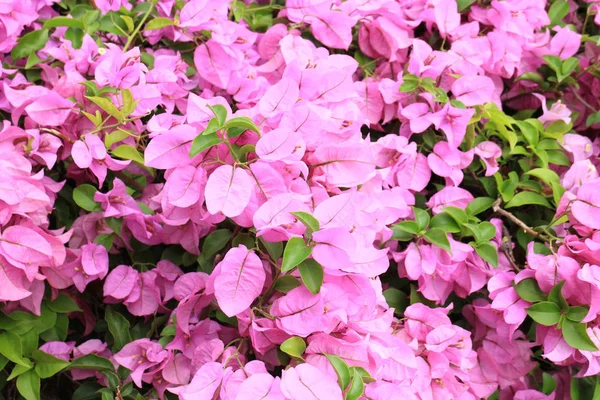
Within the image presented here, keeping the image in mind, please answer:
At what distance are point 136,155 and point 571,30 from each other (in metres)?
1.03

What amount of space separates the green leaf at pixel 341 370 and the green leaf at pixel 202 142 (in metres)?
0.30

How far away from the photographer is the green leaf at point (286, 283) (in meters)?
0.97

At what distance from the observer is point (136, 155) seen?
1132 mm

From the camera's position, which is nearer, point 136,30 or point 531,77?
point 136,30

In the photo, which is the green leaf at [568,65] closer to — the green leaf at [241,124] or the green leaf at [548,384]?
the green leaf at [548,384]

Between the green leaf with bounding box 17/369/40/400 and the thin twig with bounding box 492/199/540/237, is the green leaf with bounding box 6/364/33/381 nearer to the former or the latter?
the green leaf with bounding box 17/369/40/400

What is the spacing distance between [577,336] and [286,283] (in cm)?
50

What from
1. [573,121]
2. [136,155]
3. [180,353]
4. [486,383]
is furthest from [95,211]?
[573,121]

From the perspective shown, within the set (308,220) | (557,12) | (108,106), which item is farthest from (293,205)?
(557,12)

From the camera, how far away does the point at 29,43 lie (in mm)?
1320

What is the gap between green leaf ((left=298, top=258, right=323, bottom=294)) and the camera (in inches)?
35.8

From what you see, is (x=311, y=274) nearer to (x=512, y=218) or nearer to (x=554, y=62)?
(x=512, y=218)

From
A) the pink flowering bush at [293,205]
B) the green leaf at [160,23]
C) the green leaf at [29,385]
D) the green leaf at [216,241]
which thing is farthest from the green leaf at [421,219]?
the green leaf at [29,385]

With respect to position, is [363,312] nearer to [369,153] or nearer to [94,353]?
[369,153]
